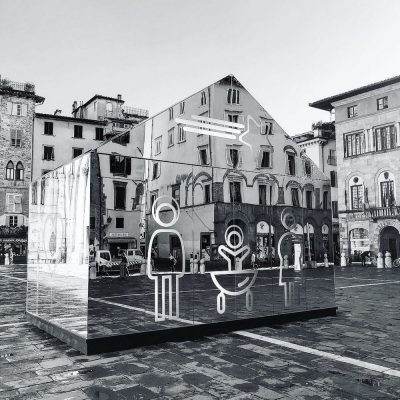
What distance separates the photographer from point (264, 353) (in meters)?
5.84

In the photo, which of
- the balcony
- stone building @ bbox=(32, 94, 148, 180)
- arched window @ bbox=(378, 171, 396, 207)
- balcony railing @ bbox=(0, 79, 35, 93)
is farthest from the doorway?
balcony railing @ bbox=(0, 79, 35, 93)

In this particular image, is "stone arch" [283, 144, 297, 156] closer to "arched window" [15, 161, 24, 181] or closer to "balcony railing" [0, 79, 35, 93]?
"arched window" [15, 161, 24, 181]

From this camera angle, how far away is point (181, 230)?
23.3 ft

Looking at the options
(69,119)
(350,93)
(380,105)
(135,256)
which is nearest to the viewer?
(135,256)

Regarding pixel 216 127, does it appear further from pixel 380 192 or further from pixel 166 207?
pixel 380 192

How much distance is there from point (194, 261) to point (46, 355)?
2.54 metres

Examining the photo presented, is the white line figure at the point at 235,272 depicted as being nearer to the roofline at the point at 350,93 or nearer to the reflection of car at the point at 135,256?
the reflection of car at the point at 135,256

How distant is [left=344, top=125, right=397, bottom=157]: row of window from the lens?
34.6 m

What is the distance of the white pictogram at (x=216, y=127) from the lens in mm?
7445

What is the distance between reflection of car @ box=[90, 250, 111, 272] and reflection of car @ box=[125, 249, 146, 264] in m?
0.36

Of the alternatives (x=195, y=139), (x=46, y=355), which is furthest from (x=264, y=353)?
(x=195, y=139)

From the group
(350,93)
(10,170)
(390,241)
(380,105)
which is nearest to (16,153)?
(10,170)

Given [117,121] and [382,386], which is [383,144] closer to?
[117,121]

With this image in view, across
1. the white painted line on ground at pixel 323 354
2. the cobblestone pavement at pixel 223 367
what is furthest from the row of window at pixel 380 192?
the white painted line on ground at pixel 323 354
